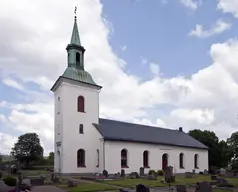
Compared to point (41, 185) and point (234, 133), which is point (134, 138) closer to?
point (234, 133)

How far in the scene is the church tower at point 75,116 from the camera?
105 feet

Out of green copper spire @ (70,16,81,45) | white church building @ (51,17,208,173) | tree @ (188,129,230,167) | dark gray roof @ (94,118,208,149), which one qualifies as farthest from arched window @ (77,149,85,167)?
tree @ (188,129,230,167)

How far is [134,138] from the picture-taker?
3550 cm

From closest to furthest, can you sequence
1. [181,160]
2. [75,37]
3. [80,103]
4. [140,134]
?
[80,103], [75,37], [140,134], [181,160]

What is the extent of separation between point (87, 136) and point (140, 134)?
7.97 metres

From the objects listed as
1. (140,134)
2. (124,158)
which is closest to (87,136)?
(124,158)

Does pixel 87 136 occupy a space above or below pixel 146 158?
above

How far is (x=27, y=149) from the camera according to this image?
5588 centimetres

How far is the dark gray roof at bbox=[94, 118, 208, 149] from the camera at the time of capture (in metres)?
33.9

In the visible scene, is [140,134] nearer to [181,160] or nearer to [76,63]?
[181,160]

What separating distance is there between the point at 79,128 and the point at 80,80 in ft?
18.6

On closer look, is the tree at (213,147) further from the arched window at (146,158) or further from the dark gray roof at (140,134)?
the arched window at (146,158)

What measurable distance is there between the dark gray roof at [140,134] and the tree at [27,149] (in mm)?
25109

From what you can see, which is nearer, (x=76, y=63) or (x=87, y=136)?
(x=87, y=136)
